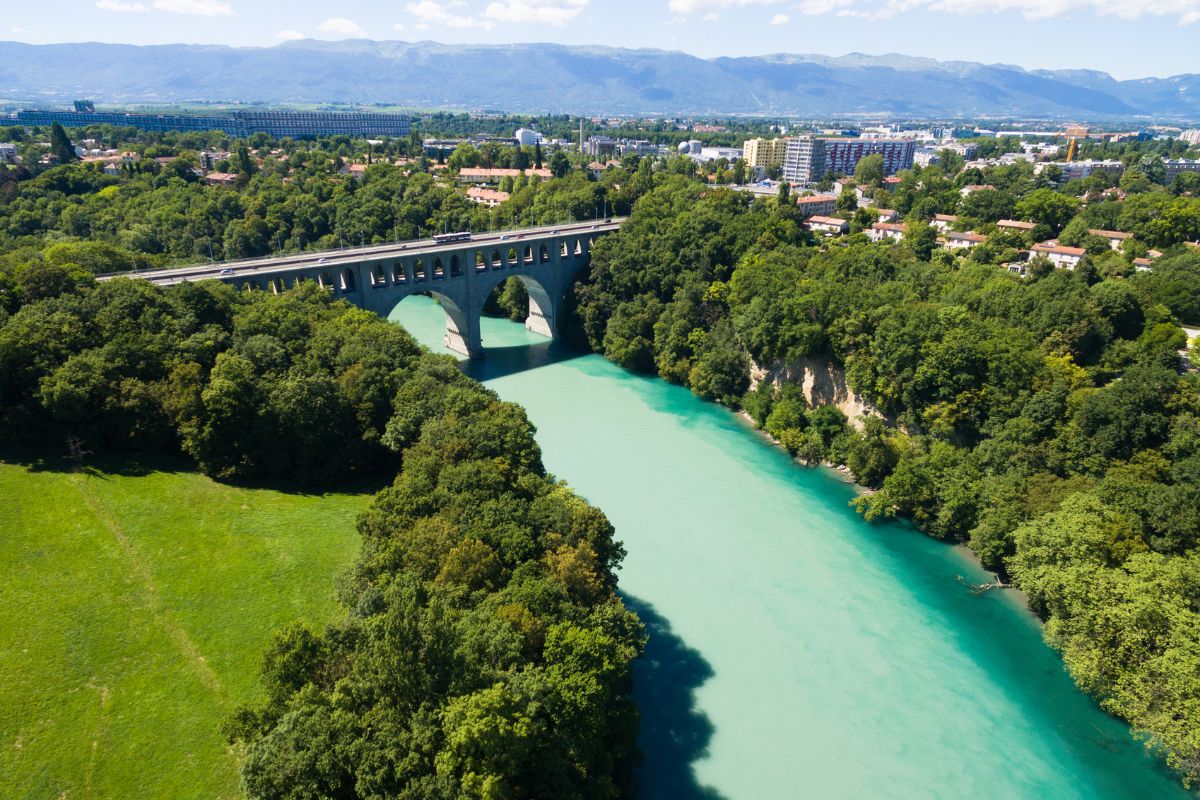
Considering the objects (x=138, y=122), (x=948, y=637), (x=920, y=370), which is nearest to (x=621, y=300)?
(x=920, y=370)

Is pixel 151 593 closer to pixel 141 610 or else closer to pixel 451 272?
pixel 141 610

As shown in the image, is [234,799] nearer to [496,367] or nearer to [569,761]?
[569,761]

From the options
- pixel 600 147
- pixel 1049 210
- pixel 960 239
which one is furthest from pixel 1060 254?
pixel 600 147

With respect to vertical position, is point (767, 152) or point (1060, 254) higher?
point (767, 152)

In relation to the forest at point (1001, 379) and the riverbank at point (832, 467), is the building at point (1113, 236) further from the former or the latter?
the riverbank at point (832, 467)

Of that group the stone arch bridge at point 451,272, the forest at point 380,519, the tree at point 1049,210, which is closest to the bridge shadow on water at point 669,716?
the forest at point 380,519
